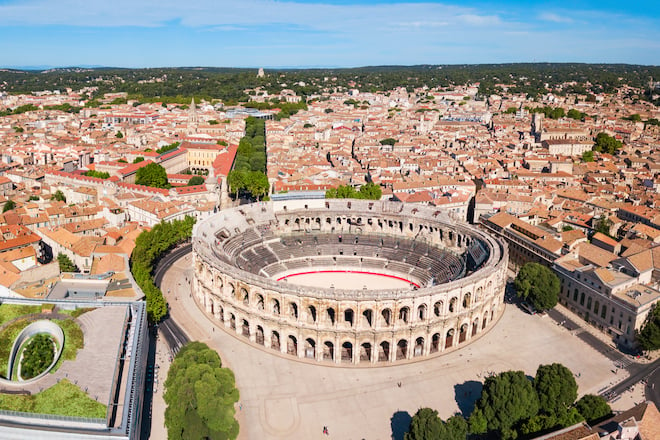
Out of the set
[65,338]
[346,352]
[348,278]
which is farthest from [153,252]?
[346,352]

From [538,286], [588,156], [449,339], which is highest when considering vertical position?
[588,156]

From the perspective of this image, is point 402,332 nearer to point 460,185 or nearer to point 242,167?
point 460,185

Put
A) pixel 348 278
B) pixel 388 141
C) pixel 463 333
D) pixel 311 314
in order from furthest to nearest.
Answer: pixel 388 141 < pixel 348 278 < pixel 463 333 < pixel 311 314

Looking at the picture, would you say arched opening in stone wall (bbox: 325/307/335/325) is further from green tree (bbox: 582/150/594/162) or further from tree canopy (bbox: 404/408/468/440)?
green tree (bbox: 582/150/594/162)

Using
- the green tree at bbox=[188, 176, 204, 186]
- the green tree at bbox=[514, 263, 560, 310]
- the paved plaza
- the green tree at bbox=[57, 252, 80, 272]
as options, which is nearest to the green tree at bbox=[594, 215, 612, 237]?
the green tree at bbox=[514, 263, 560, 310]

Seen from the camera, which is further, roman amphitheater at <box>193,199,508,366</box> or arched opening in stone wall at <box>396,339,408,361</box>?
arched opening in stone wall at <box>396,339,408,361</box>

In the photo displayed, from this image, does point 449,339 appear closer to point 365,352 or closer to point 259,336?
point 365,352

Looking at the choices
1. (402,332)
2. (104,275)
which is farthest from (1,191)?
(402,332)
